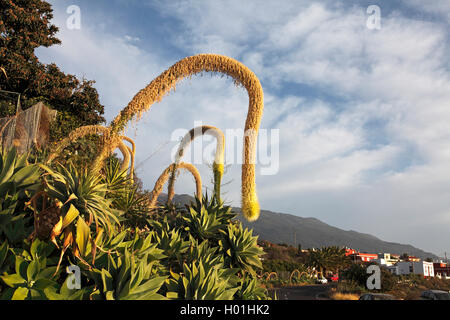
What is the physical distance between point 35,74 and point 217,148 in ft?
52.6

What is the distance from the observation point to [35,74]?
18547 millimetres

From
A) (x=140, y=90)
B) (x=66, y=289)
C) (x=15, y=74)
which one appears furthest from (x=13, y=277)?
(x=15, y=74)

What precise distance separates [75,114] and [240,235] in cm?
1812

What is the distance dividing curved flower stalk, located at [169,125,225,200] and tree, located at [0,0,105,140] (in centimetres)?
1126

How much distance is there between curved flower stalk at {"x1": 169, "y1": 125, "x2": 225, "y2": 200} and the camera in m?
6.82

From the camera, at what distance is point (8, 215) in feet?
11.7

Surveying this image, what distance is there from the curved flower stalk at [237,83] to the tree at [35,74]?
44.3 ft

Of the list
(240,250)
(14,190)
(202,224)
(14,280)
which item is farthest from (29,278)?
(240,250)

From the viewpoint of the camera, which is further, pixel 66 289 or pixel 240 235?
pixel 240 235

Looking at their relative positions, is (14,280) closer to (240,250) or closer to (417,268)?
(240,250)

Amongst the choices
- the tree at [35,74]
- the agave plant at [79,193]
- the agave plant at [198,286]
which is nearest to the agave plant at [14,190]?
the agave plant at [79,193]
